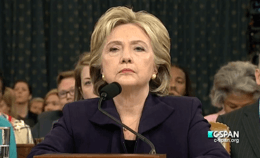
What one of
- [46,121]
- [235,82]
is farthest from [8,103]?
[235,82]

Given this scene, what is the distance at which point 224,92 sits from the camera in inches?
Answer: 150

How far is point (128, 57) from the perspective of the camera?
2.00m

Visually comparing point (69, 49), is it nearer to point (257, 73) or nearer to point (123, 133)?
point (257, 73)

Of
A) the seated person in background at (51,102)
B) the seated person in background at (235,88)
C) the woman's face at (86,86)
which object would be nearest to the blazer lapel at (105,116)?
the woman's face at (86,86)

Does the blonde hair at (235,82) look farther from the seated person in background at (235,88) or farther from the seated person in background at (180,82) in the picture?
the seated person in background at (180,82)

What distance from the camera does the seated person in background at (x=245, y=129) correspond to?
257 cm

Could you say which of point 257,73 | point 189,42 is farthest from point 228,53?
point 257,73

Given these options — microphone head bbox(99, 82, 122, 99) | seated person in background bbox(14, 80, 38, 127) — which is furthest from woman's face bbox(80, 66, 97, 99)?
seated person in background bbox(14, 80, 38, 127)

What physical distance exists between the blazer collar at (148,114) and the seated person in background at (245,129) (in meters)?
0.69

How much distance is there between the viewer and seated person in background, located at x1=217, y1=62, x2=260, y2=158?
101 inches

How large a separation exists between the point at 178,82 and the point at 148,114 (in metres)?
2.51

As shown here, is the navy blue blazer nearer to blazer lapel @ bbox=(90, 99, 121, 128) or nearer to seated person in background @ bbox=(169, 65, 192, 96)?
blazer lapel @ bbox=(90, 99, 121, 128)

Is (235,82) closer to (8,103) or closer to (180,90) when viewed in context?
(180,90)

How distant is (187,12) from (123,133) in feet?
20.8
